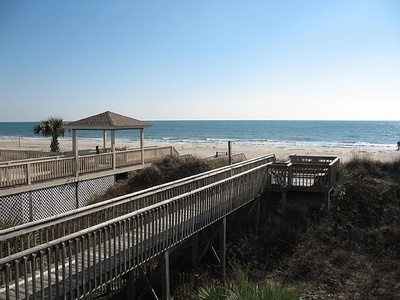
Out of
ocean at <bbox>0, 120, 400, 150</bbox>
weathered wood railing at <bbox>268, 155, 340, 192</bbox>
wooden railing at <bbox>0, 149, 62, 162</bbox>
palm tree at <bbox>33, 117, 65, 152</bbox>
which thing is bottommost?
ocean at <bbox>0, 120, 400, 150</bbox>

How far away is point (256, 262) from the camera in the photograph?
1122cm

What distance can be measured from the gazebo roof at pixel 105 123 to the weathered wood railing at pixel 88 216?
779 cm

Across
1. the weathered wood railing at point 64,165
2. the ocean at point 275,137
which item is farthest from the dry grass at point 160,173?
the ocean at point 275,137

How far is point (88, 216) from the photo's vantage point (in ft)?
24.0

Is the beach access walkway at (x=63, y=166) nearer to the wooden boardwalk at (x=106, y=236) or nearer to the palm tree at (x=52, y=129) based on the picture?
the palm tree at (x=52, y=129)

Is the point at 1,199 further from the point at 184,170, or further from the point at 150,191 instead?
the point at 184,170

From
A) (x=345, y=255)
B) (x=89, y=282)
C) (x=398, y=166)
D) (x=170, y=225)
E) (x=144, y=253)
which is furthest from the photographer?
(x=398, y=166)

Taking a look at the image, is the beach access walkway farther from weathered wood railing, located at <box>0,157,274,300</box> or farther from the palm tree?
weathered wood railing, located at <box>0,157,274,300</box>

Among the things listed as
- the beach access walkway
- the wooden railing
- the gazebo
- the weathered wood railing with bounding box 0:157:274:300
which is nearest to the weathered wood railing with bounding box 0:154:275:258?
the weathered wood railing with bounding box 0:157:274:300

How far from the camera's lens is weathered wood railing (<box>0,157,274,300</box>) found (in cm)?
535

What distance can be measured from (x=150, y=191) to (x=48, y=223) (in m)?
3.35

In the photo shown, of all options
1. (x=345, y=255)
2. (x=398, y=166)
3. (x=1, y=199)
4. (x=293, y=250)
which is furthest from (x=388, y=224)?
(x=1, y=199)

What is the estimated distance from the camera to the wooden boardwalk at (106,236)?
5484 millimetres

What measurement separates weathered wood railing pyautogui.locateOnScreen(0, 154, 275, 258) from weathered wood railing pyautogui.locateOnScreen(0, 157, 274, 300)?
0.38 metres
